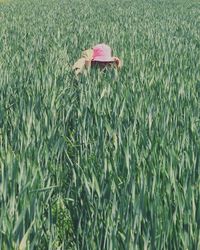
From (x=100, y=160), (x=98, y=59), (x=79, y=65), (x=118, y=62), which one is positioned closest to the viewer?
(x=100, y=160)

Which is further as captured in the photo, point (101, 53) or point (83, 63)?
point (101, 53)

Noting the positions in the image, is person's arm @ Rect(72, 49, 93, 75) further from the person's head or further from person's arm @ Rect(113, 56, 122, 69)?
person's arm @ Rect(113, 56, 122, 69)

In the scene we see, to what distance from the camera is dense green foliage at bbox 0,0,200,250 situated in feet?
6.64

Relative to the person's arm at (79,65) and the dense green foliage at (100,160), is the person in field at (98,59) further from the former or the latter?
the dense green foliage at (100,160)

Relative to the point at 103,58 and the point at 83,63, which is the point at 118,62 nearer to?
the point at 103,58

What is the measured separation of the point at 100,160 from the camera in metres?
2.77

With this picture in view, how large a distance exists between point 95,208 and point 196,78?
336 cm

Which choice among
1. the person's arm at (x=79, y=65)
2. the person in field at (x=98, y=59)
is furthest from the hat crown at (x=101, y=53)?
the person's arm at (x=79, y=65)

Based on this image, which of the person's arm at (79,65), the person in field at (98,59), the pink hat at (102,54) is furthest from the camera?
the pink hat at (102,54)

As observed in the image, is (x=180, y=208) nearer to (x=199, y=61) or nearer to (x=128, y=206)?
(x=128, y=206)

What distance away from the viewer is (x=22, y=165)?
239 centimetres

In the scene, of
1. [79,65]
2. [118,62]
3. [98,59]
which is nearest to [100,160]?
[79,65]

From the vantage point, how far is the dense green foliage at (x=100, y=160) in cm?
202

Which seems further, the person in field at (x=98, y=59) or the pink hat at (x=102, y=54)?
the pink hat at (x=102, y=54)
